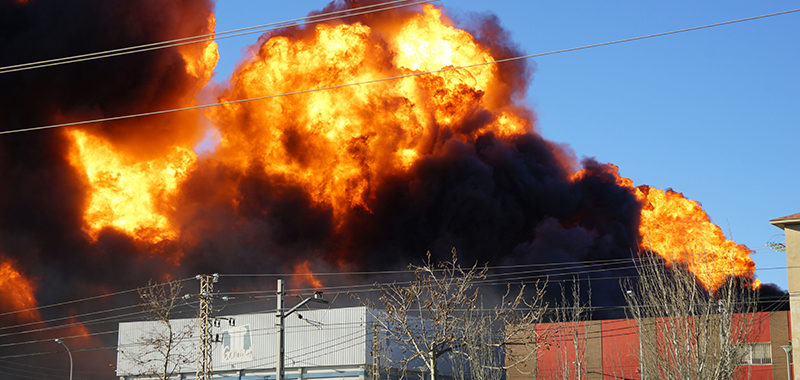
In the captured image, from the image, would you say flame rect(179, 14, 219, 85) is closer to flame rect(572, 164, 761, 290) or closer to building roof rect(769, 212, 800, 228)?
flame rect(572, 164, 761, 290)

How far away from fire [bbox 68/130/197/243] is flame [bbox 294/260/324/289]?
13336mm

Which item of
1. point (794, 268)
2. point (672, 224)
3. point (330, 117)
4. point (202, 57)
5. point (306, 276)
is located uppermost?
point (202, 57)

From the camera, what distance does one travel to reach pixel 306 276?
9288 cm

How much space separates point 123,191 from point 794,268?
69.5m

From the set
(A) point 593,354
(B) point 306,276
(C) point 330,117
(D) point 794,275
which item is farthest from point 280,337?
(C) point 330,117

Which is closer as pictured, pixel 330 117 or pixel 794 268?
pixel 794 268

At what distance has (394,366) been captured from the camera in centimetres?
6944

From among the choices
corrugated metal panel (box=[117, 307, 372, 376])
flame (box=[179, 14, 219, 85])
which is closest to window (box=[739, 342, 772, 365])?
corrugated metal panel (box=[117, 307, 372, 376])

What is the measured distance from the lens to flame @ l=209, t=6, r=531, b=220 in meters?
95.9

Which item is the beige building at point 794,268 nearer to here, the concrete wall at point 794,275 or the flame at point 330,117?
the concrete wall at point 794,275

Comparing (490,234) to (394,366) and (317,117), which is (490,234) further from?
(394,366)

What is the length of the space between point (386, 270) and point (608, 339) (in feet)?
111

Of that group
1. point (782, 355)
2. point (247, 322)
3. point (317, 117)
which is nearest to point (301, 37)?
point (317, 117)

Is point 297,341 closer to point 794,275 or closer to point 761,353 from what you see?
point 761,353
